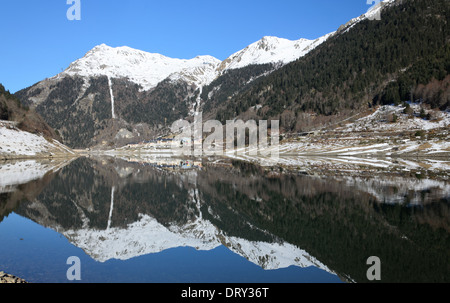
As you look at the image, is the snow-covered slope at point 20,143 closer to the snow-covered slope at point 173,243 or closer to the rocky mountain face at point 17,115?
the rocky mountain face at point 17,115

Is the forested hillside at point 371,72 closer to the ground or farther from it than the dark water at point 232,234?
farther from it

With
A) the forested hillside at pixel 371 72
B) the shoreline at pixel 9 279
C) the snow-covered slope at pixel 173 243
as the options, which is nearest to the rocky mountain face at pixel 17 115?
the forested hillside at pixel 371 72

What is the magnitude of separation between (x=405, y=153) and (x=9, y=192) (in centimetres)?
7442

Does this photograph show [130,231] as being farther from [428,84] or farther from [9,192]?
[428,84]

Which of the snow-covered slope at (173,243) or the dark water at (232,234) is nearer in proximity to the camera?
the dark water at (232,234)

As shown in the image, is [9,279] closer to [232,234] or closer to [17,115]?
[232,234]

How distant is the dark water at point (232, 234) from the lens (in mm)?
12102

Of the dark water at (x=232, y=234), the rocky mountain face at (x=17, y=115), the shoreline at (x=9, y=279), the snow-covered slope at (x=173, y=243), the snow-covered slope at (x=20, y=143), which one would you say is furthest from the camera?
the rocky mountain face at (x=17, y=115)

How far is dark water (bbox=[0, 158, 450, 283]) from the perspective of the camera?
12.1 m

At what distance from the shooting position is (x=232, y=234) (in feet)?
59.4

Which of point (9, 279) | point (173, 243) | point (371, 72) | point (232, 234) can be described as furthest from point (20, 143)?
point (371, 72)

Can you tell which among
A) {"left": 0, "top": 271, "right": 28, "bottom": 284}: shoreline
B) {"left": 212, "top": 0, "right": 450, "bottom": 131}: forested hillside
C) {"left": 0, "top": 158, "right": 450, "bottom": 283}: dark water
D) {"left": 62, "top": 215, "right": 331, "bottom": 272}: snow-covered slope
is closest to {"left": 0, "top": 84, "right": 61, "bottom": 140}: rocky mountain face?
{"left": 0, "top": 158, "right": 450, "bottom": 283}: dark water

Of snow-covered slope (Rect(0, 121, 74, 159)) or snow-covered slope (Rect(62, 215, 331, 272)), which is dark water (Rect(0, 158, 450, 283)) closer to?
snow-covered slope (Rect(62, 215, 331, 272))
